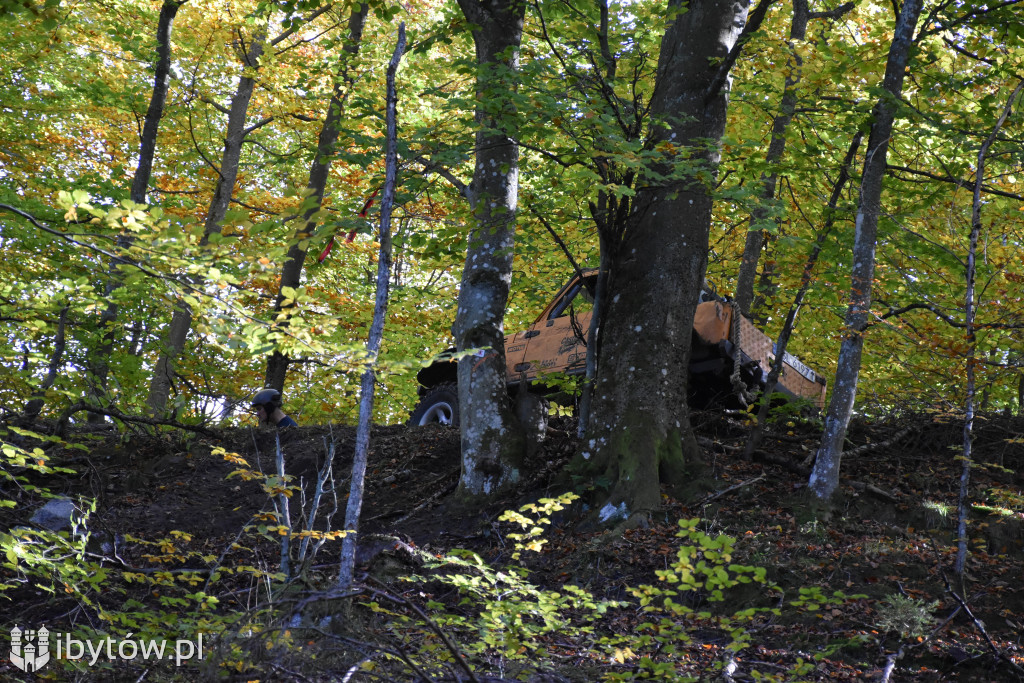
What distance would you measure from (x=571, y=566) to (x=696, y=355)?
3.30 metres

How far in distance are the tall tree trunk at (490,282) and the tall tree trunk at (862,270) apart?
9.39 feet

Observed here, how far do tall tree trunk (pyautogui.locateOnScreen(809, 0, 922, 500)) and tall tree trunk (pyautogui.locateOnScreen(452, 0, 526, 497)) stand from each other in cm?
286

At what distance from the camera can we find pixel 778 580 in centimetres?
569

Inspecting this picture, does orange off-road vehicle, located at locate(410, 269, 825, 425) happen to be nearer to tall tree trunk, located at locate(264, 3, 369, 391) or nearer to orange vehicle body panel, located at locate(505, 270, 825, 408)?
orange vehicle body panel, located at locate(505, 270, 825, 408)

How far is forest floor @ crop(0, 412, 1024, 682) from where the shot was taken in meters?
4.25

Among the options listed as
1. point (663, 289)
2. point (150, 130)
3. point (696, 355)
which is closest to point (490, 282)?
point (663, 289)

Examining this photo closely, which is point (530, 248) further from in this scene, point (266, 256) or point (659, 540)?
point (266, 256)

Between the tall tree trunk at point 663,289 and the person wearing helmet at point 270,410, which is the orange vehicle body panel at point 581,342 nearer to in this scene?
the tall tree trunk at point 663,289

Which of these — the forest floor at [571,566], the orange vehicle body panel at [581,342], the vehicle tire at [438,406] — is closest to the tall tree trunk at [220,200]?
the forest floor at [571,566]

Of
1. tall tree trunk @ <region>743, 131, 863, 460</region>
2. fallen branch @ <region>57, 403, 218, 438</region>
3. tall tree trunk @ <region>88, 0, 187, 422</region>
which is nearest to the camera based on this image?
fallen branch @ <region>57, 403, 218, 438</region>

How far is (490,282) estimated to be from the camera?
26.5ft

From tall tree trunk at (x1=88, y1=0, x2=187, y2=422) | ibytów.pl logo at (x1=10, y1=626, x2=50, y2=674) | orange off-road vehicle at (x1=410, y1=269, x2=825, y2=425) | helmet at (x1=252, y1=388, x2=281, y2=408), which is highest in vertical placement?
tall tree trunk at (x1=88, y1=0, x2=187, y2=422)

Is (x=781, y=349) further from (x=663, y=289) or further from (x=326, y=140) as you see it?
→ (x=326, y=140)

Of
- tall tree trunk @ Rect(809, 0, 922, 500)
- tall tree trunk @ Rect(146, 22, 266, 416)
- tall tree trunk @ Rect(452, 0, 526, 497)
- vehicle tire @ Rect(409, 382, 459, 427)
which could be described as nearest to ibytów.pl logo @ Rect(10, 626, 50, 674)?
tall tree trunk @ Rect(452, 0, 526, 497)
